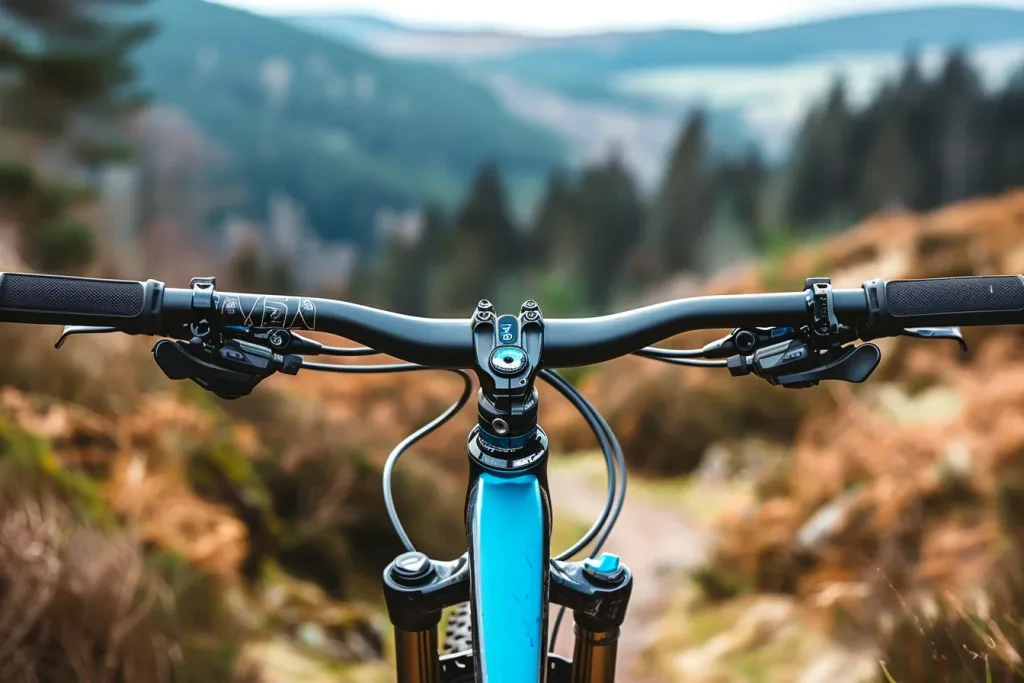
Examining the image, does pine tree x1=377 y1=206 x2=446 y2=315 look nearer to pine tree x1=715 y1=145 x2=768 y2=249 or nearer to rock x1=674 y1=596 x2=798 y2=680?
pine tree x1=715 y1=145 x2=768 y2=249

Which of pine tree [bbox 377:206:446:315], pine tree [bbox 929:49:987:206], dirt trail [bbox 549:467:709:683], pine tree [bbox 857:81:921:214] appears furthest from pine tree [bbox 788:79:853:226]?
dirt trail [bbox 549:467:709:683]

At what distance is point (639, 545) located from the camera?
5668 millimetres

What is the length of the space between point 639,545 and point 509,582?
4936mm

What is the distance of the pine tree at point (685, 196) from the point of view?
16.0m

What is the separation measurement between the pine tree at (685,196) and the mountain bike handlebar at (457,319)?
1509 centimetres

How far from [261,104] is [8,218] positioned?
7184 millimetres

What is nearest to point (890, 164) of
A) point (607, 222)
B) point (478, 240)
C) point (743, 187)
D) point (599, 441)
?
point (743, 187)

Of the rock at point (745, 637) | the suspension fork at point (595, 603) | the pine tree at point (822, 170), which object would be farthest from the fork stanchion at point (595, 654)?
the pine tree at point (822, 170)

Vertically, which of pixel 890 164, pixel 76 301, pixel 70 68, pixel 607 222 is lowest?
pixel 76 301

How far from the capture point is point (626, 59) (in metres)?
17.8

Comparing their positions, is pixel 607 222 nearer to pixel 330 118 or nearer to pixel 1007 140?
pixel 330 118

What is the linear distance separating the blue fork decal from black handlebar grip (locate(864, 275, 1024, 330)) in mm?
496

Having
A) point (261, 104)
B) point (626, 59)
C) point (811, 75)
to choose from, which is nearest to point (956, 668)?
point (261, 104)

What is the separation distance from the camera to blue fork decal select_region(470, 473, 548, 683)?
93 cm
